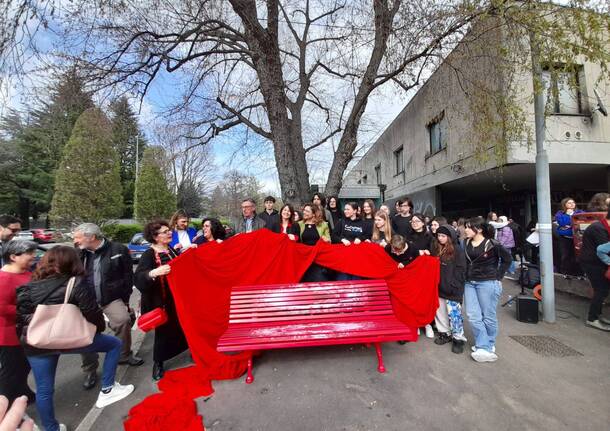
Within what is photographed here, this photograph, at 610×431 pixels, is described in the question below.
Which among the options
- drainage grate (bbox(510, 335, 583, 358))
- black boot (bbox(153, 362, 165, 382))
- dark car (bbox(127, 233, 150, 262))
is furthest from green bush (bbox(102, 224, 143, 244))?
drainage grate (bbox(510, 335, 583, 358))

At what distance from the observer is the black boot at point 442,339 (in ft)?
13.6

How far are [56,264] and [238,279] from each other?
7.50 feet

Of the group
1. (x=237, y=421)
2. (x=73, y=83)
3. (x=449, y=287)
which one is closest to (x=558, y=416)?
(x=449, y=287)

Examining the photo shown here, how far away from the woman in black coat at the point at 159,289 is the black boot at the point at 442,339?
3615mm

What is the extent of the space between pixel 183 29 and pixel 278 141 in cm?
328

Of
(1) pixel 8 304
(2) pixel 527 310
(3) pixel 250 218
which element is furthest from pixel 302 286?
(2) pixel 527 310

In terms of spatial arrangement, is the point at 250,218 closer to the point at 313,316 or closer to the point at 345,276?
the point at 345,276

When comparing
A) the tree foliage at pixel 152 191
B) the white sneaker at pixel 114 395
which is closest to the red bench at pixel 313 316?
the white sneaker at pixel 114 395

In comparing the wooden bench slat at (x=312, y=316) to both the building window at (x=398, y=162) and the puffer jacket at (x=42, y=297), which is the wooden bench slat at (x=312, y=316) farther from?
the building window at (x=398, y=162)

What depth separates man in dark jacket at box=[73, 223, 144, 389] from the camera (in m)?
3.52

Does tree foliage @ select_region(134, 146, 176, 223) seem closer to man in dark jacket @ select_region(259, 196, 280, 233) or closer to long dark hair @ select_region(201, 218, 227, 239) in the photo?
man in dark jacket @ select_region(259, 196, 280, 233)

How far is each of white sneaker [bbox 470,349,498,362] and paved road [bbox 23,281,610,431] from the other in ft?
0.28

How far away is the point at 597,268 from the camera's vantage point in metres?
4.59

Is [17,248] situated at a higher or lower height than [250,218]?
lower
